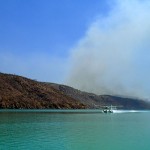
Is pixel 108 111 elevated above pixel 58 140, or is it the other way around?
pixel 108 111

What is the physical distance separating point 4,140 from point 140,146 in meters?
16.9

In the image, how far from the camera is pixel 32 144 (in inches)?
1625

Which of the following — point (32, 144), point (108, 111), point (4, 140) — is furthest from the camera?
point (108, 111)

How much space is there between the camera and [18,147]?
39125 mm

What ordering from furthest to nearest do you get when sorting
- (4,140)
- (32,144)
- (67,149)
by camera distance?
1. (4,140)
2. (32,144)
3. (67,149)

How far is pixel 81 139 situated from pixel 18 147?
34.0 feet

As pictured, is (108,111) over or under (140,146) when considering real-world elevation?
over

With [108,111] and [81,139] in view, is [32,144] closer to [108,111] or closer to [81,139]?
[81,139]

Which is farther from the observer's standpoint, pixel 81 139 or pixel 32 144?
pixel 81 139

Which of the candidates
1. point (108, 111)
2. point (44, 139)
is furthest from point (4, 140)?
Answer: point (108, 111)

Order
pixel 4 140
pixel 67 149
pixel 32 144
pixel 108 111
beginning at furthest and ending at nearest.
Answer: pixel 108 111, pixel 4 140, pixel 32 144, pixel 67 149

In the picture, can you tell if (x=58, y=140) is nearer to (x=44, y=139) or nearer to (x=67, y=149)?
(x=44, y=139)

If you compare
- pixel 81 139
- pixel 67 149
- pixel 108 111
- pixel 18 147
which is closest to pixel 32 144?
pixel 18 147

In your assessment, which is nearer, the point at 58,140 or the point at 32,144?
the point at 32,144
